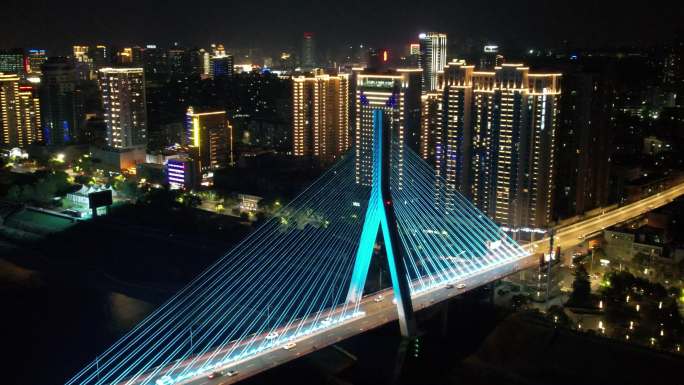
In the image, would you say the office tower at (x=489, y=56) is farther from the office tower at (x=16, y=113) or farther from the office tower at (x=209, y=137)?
the office tower at (x=16, y=113)

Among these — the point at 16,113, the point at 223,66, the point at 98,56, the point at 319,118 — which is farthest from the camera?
the point at 98,56

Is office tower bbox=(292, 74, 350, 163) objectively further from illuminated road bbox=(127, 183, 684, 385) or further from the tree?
the tree

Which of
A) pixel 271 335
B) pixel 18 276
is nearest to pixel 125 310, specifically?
pixel 18 276

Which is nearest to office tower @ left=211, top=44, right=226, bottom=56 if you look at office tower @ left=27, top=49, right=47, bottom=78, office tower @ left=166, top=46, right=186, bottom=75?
office tower @ left=166, top=46, right=186, bottom=75

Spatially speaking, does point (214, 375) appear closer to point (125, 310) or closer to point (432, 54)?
point (125, 310)

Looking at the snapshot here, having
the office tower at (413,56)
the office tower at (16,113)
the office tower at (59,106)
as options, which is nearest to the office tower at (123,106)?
the office tower at (59,106)

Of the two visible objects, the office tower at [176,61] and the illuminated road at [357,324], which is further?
the office tower at [176,61]

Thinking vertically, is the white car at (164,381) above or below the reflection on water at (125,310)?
above
